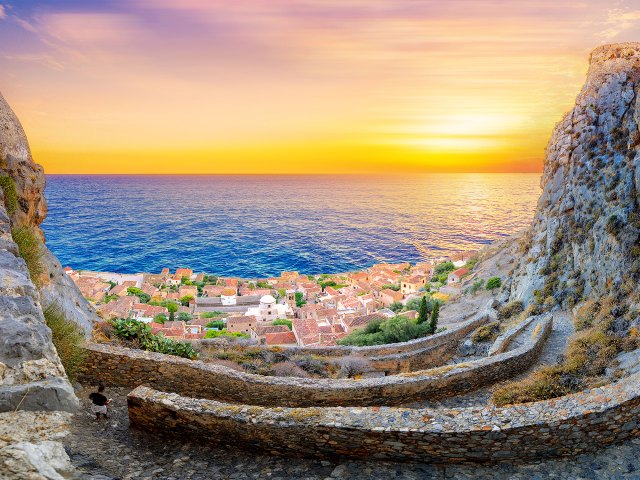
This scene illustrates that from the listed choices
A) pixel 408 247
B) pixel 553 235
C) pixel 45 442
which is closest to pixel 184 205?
pixel 408 247

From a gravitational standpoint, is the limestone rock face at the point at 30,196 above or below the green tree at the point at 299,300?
above

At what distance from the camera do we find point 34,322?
5332mm

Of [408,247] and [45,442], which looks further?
[408,247]

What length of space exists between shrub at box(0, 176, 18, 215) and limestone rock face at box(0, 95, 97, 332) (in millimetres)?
186

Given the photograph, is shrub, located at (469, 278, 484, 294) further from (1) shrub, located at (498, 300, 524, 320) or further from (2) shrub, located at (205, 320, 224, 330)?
(2) shrub, located at (205, 320, 224, 330)

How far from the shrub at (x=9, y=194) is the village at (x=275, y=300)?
63.2ft

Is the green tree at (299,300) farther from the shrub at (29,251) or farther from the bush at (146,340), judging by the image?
the shrub at (29,251)

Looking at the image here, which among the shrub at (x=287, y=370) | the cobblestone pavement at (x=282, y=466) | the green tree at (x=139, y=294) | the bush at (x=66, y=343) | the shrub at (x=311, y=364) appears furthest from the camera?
the green tree at (x=139, y=294)

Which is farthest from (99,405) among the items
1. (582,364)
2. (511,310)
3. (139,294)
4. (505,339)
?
(139,294)

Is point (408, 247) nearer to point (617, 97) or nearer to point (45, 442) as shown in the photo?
point (617, 97)

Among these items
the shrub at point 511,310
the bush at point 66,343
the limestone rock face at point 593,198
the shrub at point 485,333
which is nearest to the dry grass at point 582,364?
the limestone rock face at point 593,198

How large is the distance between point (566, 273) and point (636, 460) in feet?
48.8

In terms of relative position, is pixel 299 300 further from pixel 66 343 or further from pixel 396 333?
pixel 66 343

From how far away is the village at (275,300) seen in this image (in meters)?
34.1
